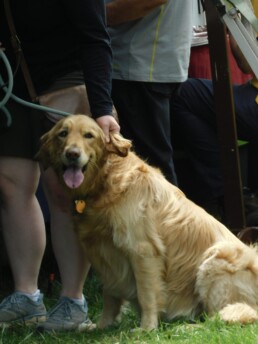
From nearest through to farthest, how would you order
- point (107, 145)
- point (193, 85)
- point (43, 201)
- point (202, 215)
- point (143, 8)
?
point (107, 145)
point (202, 215)
point (143, 8)
point (43, 201)
point (193, 85)

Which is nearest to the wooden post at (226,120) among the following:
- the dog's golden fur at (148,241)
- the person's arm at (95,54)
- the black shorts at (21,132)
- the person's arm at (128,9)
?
the person's arm at (128,9)

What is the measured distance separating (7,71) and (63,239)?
3.12ft

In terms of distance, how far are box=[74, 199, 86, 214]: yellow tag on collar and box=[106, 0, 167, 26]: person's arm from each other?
1.44 m

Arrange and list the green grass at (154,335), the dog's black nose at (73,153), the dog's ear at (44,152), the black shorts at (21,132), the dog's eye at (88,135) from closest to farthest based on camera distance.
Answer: the green grass at (154,335) < the dog's black nose at (73,153) < the dog's eye at (88,135) < the dog's ear at (44,152) < the black shorts at (21,132)

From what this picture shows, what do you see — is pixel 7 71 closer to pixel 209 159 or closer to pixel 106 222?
pixel 106 222

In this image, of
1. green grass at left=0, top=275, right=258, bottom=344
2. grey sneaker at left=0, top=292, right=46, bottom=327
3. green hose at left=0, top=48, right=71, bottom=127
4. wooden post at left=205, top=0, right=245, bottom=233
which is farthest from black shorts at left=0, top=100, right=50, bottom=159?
wooden post at left=205, top=0, right=245, bottom=233

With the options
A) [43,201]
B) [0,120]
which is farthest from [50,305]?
[0,120]

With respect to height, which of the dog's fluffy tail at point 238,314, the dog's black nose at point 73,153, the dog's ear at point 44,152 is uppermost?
the dog's black nose at point 73,153

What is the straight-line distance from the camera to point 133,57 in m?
5.51

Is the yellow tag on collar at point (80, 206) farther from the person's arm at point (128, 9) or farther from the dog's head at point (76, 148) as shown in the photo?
the person's arm at point (128, 9)

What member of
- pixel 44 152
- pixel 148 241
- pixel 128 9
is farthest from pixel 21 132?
pixel 128 9

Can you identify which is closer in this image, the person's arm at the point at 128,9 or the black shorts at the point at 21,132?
the black shorts at the point at 21,132

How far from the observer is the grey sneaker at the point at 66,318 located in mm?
4703

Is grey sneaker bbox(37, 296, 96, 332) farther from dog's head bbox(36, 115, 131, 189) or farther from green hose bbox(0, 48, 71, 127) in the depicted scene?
green hose bbox(0, 48, 71, 127)
